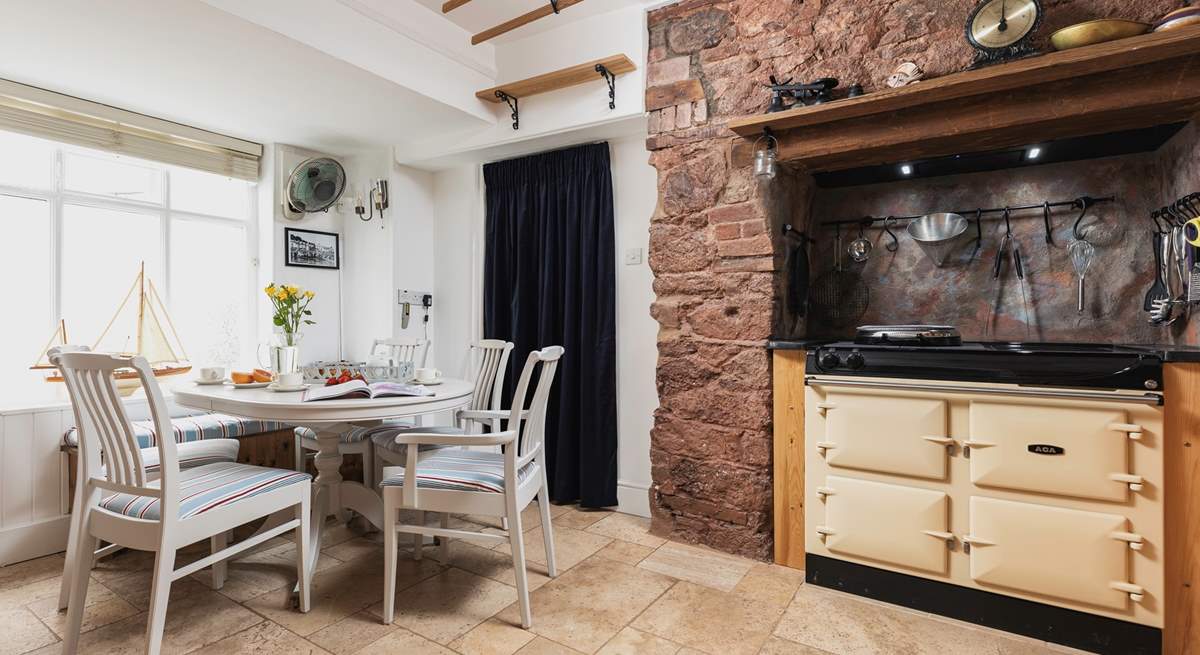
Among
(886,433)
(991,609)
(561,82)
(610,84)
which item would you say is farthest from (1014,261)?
(561,82)

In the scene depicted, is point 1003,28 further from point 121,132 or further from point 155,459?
point 121,132

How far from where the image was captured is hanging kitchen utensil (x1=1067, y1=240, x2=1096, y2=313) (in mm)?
2219

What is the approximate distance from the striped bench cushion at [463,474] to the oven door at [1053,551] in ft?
4.93

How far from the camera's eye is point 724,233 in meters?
2.49

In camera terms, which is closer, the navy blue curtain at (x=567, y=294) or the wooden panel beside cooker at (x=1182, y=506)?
the wooden panel beside cooker at (x=1182, y=506)

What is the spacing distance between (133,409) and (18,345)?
0.56m

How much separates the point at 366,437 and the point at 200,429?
2.55 ft

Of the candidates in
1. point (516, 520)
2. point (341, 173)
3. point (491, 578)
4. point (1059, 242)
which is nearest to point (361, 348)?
point (341, 173)

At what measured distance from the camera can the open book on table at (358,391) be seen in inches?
75.6

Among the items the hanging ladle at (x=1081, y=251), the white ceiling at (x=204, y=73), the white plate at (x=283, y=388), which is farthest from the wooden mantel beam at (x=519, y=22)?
the hanging ladle at (x=1081, y=251)

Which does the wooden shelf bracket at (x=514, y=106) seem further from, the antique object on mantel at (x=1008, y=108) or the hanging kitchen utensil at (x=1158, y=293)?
the hanging kitchen utensil at (x=1158, y=293)

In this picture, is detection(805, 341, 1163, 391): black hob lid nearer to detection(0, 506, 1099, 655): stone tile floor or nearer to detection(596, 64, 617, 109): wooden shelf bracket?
detection(0, 506, 1099, 655): stone tile floor

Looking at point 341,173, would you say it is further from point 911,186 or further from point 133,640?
point 911,186

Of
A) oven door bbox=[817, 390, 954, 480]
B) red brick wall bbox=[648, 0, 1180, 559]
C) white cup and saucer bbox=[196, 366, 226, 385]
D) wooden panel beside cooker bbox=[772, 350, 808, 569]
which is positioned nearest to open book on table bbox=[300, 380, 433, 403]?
white cup and saucer bbox=[196, 366, 226, 385]
